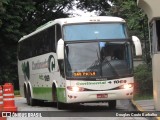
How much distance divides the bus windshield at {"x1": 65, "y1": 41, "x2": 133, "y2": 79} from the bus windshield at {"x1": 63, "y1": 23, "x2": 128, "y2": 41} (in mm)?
317

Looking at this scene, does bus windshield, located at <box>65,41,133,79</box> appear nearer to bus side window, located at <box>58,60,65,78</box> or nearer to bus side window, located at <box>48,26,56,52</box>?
bus side window, located at <box>58,60,65,78</box>

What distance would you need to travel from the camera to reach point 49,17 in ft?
155

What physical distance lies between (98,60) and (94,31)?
125 cm

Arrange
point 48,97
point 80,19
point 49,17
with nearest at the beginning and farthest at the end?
1. point 80,19
2. point 48,97
3. point 49,17

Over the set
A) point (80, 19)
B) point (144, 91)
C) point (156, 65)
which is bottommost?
point (144, 91)

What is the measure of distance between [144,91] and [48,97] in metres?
6.81

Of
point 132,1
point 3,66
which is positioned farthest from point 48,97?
point 3,66

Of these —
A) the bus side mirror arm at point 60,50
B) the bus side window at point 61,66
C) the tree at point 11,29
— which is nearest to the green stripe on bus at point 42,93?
the bus side window at point 61,66

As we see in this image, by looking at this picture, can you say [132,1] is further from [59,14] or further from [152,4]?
[59,14]

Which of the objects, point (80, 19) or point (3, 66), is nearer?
point (80, 19)

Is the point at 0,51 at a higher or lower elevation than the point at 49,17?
lower

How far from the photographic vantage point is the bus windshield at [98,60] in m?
18.0

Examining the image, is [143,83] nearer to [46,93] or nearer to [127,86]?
[46,93]

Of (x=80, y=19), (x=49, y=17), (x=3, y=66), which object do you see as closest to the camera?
(x=80, y=19)
